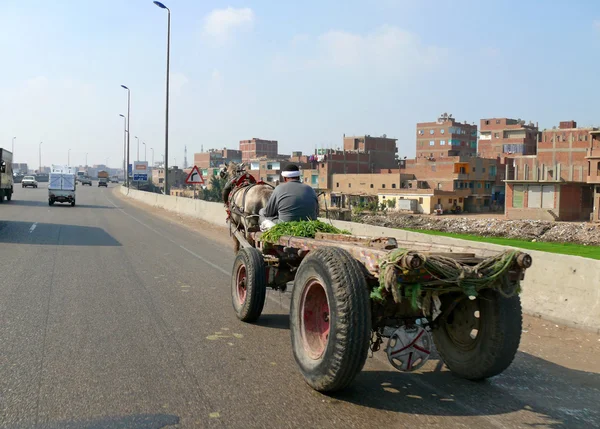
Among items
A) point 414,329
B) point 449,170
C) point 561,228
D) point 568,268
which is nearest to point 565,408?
point 414,329

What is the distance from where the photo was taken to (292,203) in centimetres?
808

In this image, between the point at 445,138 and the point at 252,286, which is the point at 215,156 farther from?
the point at 252,286

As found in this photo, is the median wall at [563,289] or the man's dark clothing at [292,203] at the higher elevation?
the man's dark clothing at [292,203]

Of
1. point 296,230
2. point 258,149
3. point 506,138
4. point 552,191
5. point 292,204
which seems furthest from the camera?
point 258,149

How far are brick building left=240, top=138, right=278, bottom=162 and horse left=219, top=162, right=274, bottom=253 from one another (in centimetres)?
17616

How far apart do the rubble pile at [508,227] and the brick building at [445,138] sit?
2293 inches

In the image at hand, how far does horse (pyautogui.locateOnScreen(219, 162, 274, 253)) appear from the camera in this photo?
1034cm

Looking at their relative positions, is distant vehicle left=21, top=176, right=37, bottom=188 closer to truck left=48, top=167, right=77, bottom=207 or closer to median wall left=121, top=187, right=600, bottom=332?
truck left=48, top=167, right=77, bottom=207

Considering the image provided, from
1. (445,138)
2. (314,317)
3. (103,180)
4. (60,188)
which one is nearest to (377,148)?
(445,138)

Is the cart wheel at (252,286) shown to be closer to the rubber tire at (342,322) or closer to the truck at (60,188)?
the rubber tire at (342,322)

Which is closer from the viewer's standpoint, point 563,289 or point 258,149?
point 563,289

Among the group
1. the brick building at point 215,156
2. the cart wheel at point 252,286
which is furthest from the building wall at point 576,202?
the brick building at point 215,156

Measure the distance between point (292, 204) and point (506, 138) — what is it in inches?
4876

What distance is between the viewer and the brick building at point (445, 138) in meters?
132
